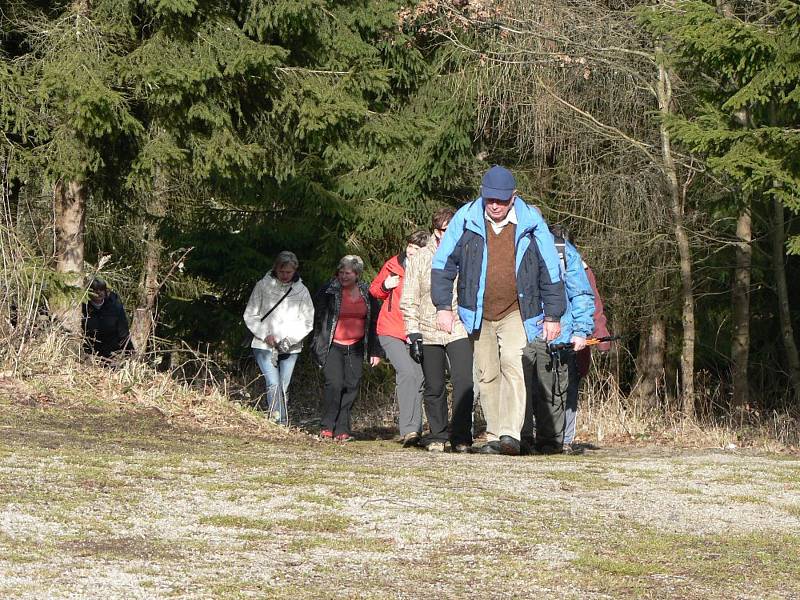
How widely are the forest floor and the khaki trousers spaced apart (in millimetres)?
757

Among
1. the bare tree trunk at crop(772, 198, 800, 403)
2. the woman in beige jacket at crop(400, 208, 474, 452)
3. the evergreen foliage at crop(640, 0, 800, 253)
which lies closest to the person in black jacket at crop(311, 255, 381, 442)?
the woman in beige jacket at crop(400, 208, 474, 452)

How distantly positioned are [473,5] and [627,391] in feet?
33.4

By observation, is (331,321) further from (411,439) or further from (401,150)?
(401,150)

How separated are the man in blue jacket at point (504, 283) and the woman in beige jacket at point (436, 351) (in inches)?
29.0

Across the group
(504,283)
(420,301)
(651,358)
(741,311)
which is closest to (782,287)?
(741,311)

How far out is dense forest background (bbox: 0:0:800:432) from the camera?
39.1 feet

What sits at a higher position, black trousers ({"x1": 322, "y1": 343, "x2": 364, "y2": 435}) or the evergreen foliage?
the evergreen foliage

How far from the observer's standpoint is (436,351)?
388 inches

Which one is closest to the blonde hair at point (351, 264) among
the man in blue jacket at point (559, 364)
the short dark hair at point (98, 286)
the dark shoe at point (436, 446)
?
the dark shoe at point (436, 446)

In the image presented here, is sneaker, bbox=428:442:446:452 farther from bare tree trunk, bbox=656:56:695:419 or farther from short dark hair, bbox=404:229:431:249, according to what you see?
bare tree trunk, bbox=656:56:695:419

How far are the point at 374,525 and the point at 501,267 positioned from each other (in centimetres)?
335

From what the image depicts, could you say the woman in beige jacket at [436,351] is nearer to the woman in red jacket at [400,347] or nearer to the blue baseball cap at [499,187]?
the woman in red jacket at [400,347]

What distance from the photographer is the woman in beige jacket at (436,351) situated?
9.34 m

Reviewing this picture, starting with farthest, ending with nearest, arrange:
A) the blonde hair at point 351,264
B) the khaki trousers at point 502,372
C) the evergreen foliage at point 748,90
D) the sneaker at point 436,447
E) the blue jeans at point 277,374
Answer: the blue jeans at point 277,374 → the evergreen foliage at point 748,90 → the blonde hair at point 351,264 → the sneaker at point 436,447 → the khaki trousers at point 502,372
